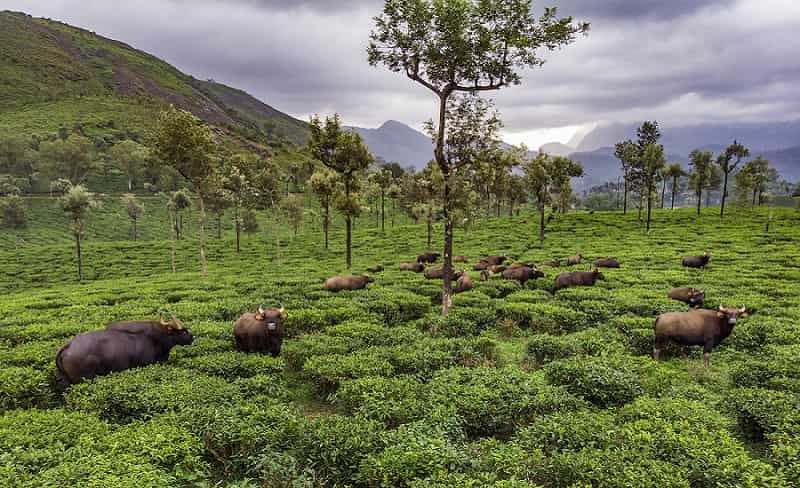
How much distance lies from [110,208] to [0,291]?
56.4 m

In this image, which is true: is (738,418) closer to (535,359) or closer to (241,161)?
(535,359)

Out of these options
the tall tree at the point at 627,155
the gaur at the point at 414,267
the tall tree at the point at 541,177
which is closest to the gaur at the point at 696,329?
the gaur at the point at 414,267

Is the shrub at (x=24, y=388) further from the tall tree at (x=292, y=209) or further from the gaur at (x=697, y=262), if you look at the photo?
the tall tree at (x=292, y=209)

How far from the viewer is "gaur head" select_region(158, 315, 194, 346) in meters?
13.4

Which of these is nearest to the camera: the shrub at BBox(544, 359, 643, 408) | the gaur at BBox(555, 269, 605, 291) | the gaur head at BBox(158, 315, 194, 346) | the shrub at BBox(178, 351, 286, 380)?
the shrub at BBox(544, 359, 643, 408)

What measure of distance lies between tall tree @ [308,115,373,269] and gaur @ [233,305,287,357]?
20004 mm

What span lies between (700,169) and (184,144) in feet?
258

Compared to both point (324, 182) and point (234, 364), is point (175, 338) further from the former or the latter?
point (324, 182)

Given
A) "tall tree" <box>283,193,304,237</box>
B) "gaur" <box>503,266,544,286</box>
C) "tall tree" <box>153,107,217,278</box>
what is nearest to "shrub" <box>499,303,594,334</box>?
"gaur" <box>503,266,544,286</box>

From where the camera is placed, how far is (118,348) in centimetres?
1189

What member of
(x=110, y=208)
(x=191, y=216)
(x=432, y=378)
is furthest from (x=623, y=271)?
(x=110, y=208)

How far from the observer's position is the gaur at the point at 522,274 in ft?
86.7

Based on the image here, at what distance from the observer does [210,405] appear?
955 cm

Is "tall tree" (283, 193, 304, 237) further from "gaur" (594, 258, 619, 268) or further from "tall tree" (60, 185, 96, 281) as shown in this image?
"gaur" (594, 258, 619, 268)
